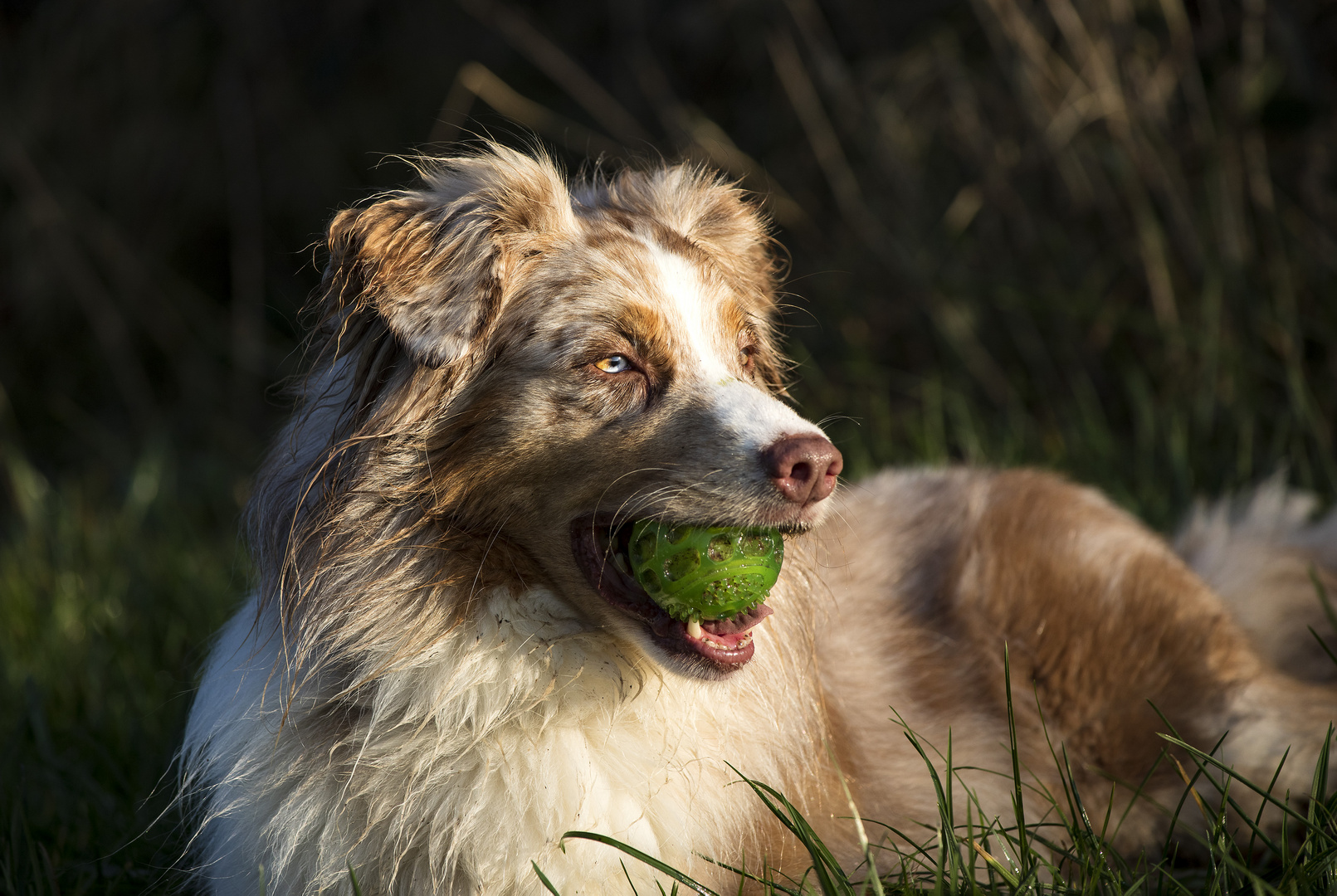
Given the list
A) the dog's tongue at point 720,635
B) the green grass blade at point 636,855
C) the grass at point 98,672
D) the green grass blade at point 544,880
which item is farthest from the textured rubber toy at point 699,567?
the grass at point 98,672

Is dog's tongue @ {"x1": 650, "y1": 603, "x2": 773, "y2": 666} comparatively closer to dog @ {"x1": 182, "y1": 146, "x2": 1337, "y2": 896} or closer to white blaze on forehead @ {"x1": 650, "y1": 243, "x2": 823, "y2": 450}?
dog @ {"x1": 182, "y1": 146, "x2": 1337, "y2": 896}

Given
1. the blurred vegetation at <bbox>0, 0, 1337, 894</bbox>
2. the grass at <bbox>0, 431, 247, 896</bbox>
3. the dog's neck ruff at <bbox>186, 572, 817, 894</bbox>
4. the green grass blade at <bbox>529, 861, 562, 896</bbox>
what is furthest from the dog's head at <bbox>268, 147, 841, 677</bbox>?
the grass at <bbox>0, 431, 247, 896</bbox>

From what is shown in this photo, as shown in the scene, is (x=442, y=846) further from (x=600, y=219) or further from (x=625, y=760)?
(x=600, y=219)

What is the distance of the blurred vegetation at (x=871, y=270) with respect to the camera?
4395mm

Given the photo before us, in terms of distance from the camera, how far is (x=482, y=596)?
2.47m

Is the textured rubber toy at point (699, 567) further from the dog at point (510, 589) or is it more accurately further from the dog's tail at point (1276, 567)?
the dog's tail at point (1276, 567)

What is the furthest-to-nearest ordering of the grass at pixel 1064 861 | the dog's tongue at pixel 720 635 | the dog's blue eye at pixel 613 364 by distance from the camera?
the dog's blue eye at pixel 613 364, the dog's tongue at pixel 720 635, the grass at pixel 1064 861

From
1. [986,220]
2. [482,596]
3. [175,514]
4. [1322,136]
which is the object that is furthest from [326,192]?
[482,596]

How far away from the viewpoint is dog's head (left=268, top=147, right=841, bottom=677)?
7.93 ft

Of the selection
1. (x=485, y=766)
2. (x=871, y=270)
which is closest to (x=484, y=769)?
(x=485, y=766)

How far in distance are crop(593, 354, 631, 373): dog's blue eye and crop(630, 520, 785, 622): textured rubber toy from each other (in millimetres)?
363

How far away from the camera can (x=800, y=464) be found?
2.30m

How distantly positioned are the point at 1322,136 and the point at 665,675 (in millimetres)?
4848

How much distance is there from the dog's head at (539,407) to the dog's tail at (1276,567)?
83.6 inches
